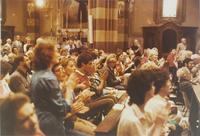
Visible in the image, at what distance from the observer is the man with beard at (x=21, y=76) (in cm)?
216

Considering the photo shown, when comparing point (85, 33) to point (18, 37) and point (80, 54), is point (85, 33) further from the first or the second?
point (18, 37)

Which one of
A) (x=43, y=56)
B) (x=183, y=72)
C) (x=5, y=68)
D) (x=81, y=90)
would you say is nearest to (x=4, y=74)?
(x=5, y=68)

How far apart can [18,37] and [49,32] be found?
185 millimetres

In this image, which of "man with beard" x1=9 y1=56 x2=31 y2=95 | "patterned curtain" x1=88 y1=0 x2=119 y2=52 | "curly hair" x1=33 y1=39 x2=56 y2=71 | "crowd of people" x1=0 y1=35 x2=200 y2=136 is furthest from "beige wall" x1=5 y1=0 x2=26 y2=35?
"patterned curtain" x1=88 y1=0 x2=119 y2=52

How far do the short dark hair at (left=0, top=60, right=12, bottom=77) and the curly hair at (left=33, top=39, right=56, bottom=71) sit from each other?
0.75 ft

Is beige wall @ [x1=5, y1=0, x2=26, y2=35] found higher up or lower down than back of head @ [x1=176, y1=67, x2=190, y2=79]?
higher up

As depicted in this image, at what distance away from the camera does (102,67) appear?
3.34 metres

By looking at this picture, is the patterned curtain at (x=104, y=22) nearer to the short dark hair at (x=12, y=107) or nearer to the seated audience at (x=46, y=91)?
the seated audience at (x=46, y=91)

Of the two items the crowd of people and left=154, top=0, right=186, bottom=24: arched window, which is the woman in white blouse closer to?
the crowd of people

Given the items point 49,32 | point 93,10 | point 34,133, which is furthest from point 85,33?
point 34,133

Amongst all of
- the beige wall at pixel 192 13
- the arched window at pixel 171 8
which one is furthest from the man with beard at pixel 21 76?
the beige wall at pixel 192 13

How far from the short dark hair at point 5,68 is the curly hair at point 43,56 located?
228 millimetres

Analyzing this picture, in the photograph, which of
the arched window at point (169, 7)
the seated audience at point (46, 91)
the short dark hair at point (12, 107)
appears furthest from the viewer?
the arched window at point (169, 7)

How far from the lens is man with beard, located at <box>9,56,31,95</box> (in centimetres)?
216
